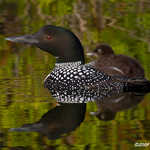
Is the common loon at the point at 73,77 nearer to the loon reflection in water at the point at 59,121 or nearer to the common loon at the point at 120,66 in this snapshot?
the common loon at the point at 120,66

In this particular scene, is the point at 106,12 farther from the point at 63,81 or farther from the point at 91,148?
the point at 91,148

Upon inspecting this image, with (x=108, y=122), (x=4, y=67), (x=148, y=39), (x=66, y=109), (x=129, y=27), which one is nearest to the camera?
(x=108, y=122)

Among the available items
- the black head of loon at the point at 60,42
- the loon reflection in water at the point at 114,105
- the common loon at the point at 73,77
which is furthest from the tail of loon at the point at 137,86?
the black head of loon at the point at 60,42

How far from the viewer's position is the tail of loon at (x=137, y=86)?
6871mm

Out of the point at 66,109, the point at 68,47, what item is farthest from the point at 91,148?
the point at 68,47

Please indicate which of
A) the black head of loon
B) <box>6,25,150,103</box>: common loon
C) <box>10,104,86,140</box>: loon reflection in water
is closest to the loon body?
<box>6,25,150,103</box>: common loon

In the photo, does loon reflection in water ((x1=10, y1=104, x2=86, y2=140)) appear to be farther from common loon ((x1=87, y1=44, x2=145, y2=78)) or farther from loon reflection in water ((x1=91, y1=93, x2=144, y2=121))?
common loon ((x1=87, y1=44, x2=145, y2=78))

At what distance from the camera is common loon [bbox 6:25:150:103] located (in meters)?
6.95

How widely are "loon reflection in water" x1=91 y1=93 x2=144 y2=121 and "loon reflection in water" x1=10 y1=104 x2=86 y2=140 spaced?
17 cm

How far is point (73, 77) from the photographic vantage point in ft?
23.5

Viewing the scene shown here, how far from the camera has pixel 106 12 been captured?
12.1 meters

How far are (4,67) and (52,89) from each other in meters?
1.05

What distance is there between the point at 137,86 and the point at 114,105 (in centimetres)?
55

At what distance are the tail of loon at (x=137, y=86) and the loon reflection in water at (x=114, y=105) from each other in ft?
0.35
